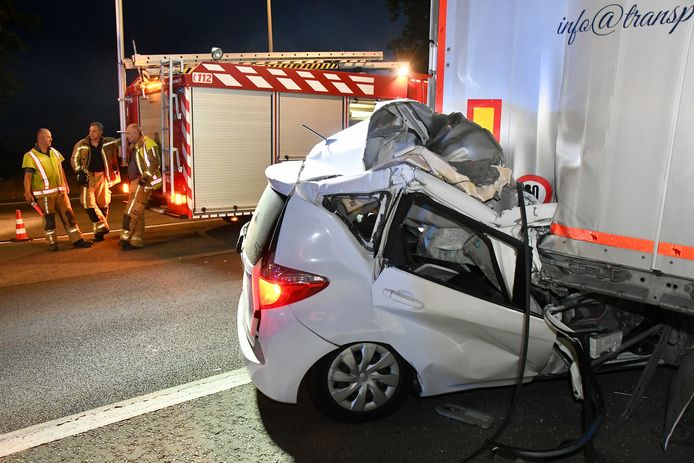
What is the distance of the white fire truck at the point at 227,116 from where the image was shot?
8516 mm

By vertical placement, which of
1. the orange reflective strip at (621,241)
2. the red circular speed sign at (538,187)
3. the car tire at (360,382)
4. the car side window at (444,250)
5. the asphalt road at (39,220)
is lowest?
the asphalt road at (39,220)

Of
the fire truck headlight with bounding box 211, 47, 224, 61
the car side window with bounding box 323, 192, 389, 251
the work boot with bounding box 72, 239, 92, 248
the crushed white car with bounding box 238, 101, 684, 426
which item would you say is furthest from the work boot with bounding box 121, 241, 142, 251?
the car side window with bounding box 323, 192, 389, 251

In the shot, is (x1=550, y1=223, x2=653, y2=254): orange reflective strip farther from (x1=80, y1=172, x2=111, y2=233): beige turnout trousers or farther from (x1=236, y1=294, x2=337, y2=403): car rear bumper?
(x1=80, y1=172, x2=111, y2=233): beige turnout trousers

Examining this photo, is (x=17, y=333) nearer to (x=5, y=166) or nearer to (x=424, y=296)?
(x=424, y=296)

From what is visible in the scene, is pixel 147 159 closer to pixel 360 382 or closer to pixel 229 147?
pixel 229 147

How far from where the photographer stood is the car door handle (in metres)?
3.16

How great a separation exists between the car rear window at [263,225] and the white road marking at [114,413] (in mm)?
990

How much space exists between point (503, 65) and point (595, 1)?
1.23m

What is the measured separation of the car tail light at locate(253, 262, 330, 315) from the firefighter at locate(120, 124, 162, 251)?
19.1 feet

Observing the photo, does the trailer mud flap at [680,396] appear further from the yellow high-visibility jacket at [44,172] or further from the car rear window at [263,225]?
the yellow high-visibility jacket at [44,172]

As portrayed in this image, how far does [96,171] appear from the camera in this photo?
9344 millimetres

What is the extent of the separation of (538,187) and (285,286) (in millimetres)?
1864

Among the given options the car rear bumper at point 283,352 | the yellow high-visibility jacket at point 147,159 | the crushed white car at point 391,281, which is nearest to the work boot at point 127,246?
the yellow high-visibility jacket at point 147,159

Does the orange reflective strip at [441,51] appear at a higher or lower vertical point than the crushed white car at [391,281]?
higher
